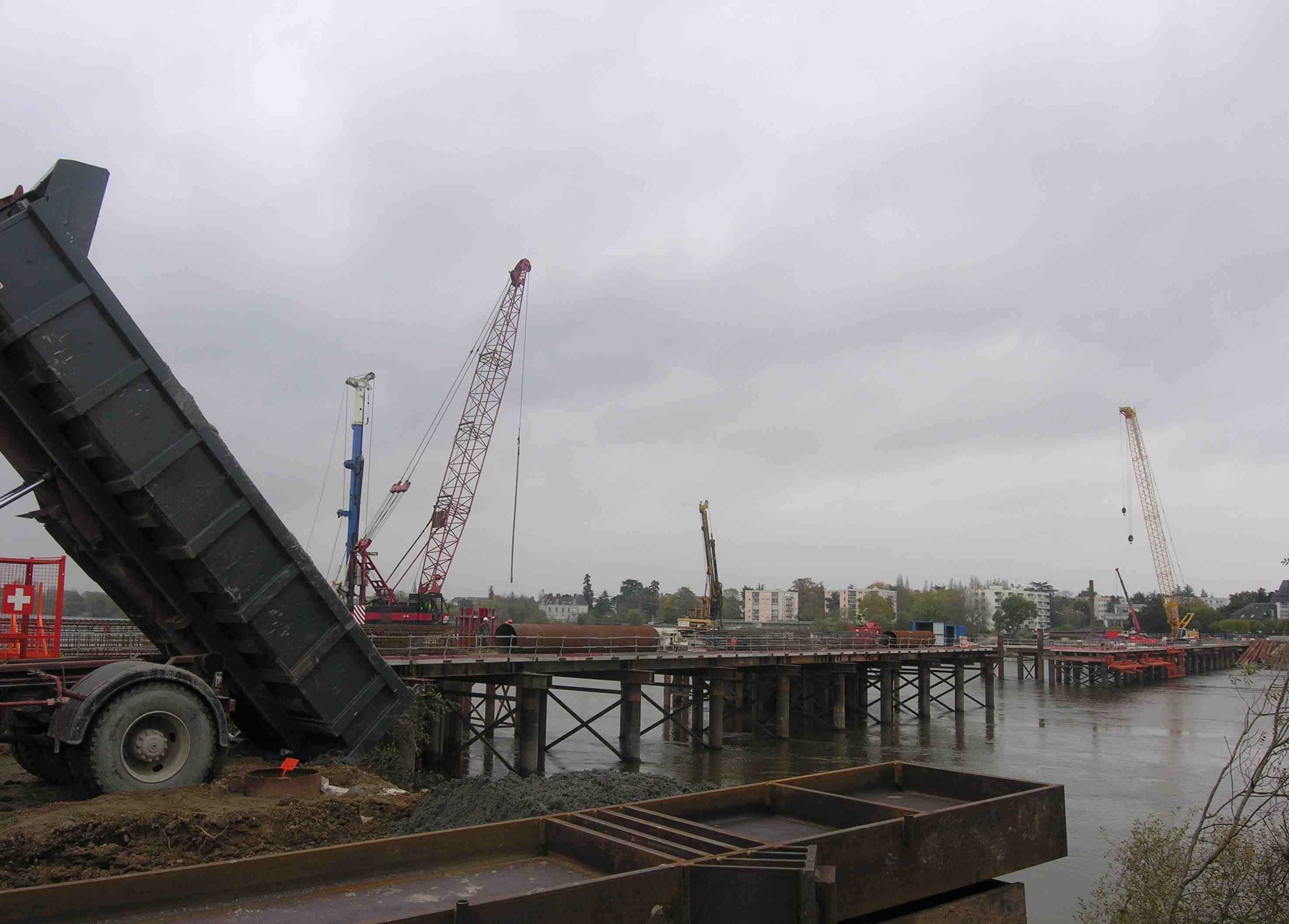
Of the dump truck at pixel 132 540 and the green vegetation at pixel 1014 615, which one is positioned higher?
the dump truck at pixel 132 540

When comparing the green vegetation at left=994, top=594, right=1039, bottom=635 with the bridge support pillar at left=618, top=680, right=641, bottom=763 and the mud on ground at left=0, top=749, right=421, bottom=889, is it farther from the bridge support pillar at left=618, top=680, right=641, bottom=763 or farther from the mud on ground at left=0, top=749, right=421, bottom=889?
the mud on ground at left=0, top=749, right=421, bottom=889

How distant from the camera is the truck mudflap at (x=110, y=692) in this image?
996 cm

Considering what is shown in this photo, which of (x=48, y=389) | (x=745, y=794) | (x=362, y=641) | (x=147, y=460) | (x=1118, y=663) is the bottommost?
(x=1118, y=663)

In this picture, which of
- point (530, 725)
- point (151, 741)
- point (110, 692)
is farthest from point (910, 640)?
point (110, 692)

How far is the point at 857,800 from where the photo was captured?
704cm

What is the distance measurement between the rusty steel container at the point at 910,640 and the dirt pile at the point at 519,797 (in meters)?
40.2

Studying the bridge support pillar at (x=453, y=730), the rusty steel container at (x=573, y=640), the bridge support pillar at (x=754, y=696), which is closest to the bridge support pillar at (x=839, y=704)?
the bridge support pillar at (x=754, y=696)

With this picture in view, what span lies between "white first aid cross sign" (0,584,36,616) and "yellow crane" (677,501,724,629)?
49638 millimetres

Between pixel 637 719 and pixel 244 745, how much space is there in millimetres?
15639

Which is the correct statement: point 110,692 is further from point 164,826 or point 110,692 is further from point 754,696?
point 754,696

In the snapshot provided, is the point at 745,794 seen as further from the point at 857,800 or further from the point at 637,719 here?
the point at 637,719

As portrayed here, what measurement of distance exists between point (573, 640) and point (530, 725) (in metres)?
5.07

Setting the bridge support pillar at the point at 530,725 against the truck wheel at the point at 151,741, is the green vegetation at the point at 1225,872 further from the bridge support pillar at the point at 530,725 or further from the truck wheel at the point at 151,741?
the bridge support pillar at the point at 530,725

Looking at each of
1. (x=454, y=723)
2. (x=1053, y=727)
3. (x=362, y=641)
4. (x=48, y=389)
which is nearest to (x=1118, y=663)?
(x=1053, y=727)
